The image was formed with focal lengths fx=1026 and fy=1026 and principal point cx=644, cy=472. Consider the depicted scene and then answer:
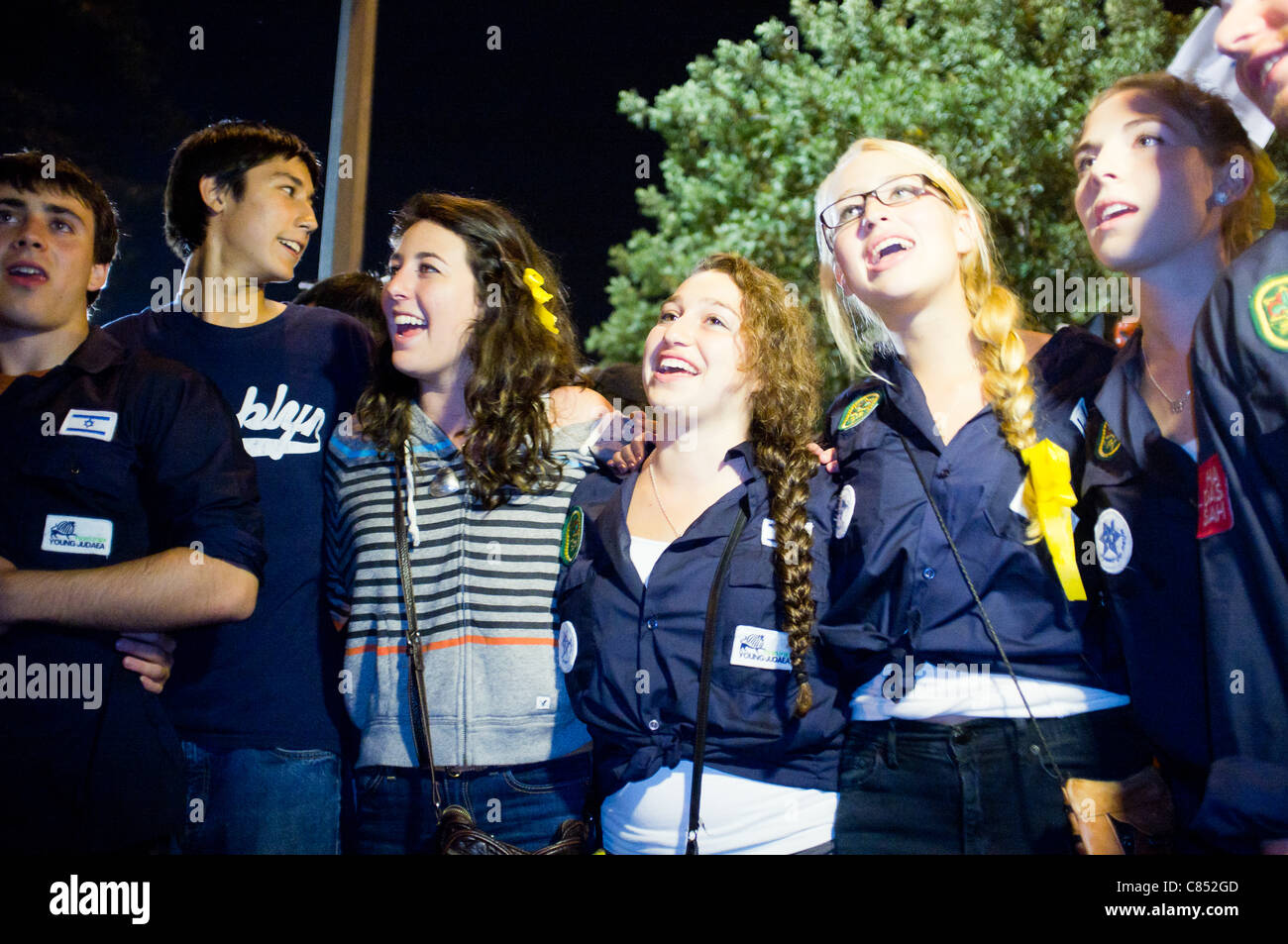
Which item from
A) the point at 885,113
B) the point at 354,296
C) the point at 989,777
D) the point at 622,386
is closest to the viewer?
the point at 989,777

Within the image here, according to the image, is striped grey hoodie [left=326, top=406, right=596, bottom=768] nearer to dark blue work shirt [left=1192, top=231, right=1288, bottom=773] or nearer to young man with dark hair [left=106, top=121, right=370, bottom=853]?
young man with dark hair [left=106, top=121, right=370, bottom=853]

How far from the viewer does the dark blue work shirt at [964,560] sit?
78.5 inches

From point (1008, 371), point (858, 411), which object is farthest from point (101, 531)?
point (1008, 371)

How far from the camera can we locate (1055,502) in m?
2.03

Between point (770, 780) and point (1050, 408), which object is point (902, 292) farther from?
point (770, 780)

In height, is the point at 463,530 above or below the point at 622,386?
below

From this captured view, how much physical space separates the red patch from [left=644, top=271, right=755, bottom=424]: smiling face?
0.95 metres

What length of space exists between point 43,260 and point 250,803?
1.35 m

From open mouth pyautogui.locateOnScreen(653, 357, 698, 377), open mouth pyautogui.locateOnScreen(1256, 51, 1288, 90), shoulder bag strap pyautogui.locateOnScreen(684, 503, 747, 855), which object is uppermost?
open mouth pyautogui.locateOnScreen(1256, 51, 1288, 90)

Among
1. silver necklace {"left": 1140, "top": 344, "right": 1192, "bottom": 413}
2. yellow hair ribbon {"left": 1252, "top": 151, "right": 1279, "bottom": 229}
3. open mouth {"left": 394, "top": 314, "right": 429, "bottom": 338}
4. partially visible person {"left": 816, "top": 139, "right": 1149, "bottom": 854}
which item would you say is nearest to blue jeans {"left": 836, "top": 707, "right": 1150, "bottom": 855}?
partially visible person {"left": 816, "top": 139, "right": 1149, "bottom": 854}

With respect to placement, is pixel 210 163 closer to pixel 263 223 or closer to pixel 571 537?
pixel 263 223

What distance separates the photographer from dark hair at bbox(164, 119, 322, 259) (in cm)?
268

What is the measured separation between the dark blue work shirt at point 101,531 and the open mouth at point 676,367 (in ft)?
3.22

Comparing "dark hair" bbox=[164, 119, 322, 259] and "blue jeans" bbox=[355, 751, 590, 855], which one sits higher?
"dark hair" bbox=[164, 119, 322, 259]
